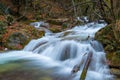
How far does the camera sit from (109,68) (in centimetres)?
723

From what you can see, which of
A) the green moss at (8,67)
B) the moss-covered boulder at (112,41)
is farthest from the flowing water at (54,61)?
the moss-covered boulder at (112,41)

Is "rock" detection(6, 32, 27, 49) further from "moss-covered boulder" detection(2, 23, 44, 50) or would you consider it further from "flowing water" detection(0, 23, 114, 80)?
"flowing water" detection(0, 23, 114, 80)

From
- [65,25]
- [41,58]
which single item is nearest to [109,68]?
[41,58]

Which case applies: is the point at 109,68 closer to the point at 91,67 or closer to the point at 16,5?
the point at 91,67

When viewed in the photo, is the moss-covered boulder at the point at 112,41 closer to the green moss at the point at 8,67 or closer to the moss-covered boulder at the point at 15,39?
the green moss at the point at 8,67

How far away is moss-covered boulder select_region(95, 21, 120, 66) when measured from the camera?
24.5 feet

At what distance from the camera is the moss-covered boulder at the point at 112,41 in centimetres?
746

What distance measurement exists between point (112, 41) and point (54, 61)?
7.78 ft

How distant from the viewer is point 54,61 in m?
8.59

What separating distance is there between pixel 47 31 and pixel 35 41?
96.5 inches

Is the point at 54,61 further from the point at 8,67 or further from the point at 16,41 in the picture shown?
the point at 16,41

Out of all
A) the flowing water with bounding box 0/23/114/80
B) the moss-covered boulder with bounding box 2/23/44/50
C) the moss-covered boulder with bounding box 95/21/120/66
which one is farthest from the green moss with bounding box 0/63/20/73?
the moss-covered boulder with bounding box 95/21/120/66

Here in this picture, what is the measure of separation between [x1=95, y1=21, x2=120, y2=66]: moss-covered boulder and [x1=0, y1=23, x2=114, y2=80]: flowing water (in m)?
0.22

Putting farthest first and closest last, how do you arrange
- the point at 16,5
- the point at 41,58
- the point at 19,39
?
the point at 16,5 < the point at 19,39 < the point at 41,58
